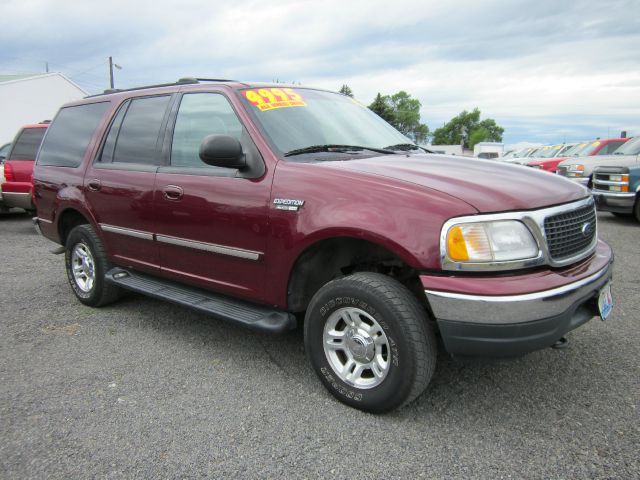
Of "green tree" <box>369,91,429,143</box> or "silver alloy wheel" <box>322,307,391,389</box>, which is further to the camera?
"green tree" <box>369,91,429,143</box>

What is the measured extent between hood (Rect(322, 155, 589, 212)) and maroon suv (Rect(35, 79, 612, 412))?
0.01 m

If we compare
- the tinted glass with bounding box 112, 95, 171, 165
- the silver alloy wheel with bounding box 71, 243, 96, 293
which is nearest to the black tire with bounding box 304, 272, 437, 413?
the tinted glass with bounding box 112, 95, 171, 165

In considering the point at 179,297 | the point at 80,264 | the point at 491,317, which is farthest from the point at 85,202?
the point at 491,317

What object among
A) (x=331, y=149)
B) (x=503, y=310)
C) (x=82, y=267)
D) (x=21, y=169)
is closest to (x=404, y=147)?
(x=331, y=149)

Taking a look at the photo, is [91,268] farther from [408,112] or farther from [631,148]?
[408,112]

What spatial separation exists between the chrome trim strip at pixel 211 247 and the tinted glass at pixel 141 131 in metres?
0.59

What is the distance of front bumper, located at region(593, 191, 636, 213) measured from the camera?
9.09 m

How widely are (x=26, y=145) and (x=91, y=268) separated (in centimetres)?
620

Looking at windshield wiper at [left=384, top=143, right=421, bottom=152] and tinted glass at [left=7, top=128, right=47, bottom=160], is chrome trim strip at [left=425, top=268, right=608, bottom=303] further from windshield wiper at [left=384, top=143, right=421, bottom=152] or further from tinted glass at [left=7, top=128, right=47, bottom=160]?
tinted glass at [left=7, top=128, right=47, bottom=160]

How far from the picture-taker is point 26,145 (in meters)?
9.38

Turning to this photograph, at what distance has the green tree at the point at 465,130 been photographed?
108 m

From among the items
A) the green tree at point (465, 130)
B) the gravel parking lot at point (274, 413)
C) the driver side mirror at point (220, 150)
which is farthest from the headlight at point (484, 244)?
the green tree at point (465, 130)

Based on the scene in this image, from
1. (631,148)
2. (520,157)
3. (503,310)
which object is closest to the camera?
(503,310)

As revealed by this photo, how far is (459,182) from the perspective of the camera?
2.63 m
